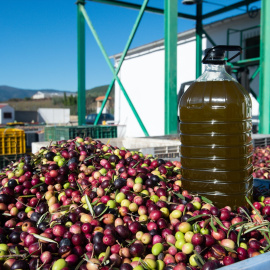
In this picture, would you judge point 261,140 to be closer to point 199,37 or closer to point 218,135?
point 218,135

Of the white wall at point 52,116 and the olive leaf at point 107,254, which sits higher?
the white wall at point 52,116

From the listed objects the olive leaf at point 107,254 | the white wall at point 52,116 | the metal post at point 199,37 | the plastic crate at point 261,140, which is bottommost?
the olive leaf at point 107,254

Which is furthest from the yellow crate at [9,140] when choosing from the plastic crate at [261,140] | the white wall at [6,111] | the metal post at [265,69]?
the white wall at [6,111]

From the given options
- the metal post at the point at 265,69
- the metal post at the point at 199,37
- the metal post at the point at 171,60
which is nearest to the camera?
the metal post at the point at 265,69

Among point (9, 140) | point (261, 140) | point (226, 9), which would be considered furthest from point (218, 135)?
point (226, 9)

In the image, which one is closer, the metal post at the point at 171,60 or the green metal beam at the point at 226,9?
the metal post at the point at 171,60

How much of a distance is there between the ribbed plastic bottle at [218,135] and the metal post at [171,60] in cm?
536

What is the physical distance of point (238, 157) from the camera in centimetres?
216

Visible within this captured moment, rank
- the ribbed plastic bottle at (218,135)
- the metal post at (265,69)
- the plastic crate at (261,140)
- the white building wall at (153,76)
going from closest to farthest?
the ribbed plastic bottle at (218,135) → the plastic crate at (261,140) → the metal post at (265,69) → the white building wall at (153,76)

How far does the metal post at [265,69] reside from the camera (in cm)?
709

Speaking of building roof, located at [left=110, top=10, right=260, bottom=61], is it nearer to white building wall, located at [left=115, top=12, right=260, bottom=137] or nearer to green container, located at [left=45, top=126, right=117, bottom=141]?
white building wall, located at [left=115, top=12, right=260, bottom=137]

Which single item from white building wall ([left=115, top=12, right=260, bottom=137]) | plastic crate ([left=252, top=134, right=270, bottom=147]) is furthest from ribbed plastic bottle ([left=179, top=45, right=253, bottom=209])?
white building wall ([left=115, top=12, right=260, bottom=137])

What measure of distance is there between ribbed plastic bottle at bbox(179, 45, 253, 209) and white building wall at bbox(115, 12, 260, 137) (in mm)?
11974

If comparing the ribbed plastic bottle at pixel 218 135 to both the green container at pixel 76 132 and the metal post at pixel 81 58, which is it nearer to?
the green container at pixel 76 132
